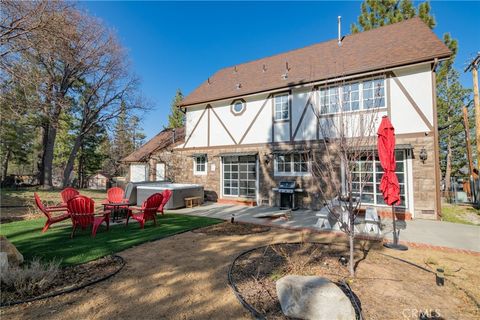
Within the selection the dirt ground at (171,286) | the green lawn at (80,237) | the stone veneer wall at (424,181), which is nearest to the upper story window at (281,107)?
the stone veneer wall at (424,181)

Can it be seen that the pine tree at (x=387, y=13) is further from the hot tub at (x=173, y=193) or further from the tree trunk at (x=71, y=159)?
the tree trunk at (x=71, y=159)

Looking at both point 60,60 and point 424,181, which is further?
point 60,60

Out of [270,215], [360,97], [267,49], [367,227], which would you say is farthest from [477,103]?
[267,49]

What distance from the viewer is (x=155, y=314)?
279 centimetres

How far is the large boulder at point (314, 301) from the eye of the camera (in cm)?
255

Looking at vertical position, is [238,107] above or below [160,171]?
above

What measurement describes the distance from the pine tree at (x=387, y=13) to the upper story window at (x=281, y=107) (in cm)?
1013

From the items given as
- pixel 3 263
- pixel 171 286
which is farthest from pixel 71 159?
pixel 171 286

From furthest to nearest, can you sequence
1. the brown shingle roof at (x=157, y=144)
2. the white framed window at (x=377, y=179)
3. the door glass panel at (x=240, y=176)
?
Answer: the brown shingle roof at (x=157, y=144)
the door glass panel at (x=240, y=176)
the white framed window at (x=377, y=179)

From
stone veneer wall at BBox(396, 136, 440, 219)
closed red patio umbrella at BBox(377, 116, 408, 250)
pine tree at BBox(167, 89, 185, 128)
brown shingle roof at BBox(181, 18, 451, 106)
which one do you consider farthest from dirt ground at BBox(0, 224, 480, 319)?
pine tree at BBox(167, 89, 185, 128)

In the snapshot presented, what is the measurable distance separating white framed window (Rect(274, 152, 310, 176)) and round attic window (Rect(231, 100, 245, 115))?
3.16 meters

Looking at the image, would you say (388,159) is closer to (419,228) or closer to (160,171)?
(419,228)

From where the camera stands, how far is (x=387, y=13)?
611 inches

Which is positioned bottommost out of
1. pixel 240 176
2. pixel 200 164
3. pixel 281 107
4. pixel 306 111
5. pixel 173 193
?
pixel 173 193
